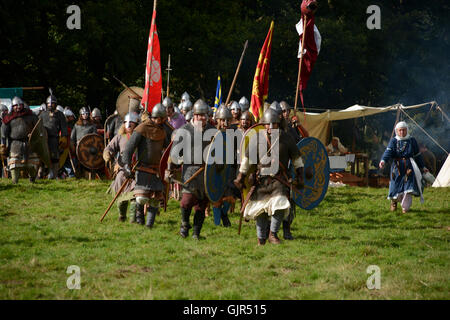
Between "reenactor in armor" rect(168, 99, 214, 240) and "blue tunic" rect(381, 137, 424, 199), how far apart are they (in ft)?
11.5

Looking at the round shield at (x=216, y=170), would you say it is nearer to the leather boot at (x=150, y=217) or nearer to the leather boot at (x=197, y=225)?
the leather boot at (x=197, y=225)

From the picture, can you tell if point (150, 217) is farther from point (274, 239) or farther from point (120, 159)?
point (274, 239)

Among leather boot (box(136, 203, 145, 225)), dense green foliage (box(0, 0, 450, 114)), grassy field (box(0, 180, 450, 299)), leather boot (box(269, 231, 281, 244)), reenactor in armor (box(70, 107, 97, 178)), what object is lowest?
grassy field (box(0, 180, 450, 299))

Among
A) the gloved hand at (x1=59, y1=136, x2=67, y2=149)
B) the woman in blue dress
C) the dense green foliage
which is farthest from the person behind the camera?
the dense green foliage

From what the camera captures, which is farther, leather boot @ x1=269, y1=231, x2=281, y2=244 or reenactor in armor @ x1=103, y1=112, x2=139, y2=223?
reenactor in armor @ x1=103, y1=112, x2=139, y2=223

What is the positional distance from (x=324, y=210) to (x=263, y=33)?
1455 cm

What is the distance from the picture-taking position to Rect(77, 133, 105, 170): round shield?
11.3 m

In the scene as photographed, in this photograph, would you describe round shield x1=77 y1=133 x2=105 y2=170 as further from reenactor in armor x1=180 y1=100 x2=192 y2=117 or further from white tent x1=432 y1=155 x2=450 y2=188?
white tent x1=432 y1=155 x2=450 y2=188

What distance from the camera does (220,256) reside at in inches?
246

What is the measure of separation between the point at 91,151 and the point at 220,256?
5735 millimetres

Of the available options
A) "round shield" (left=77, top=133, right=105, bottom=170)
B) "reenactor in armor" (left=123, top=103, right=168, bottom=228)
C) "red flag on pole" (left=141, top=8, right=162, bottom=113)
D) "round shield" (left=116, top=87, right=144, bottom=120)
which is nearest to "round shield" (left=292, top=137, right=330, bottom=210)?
"reenactor in armor" (left=123, top=103, right=168, bottom=228)

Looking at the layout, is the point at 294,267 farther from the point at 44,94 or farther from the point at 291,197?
the point at 44,94

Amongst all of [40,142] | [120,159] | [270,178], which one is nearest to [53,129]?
[40,142]
